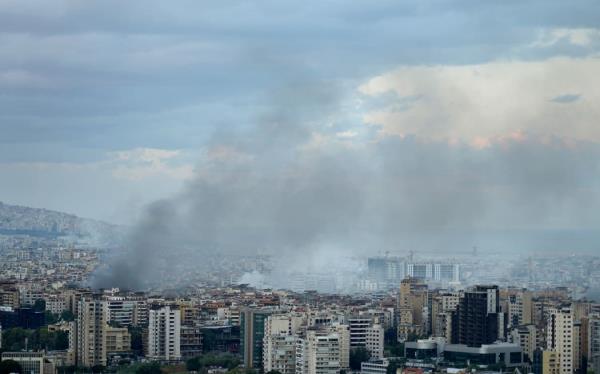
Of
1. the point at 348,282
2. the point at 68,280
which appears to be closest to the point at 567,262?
the point at 348,282

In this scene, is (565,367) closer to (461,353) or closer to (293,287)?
(461,353)

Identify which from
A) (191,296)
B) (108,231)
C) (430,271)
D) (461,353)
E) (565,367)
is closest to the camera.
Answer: (565,367)

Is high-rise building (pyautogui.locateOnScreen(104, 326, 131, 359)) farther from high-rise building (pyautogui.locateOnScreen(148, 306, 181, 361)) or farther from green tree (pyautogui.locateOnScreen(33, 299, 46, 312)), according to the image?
green tree (pyautogui.locateOnScreen(33, 299, 46, 312))

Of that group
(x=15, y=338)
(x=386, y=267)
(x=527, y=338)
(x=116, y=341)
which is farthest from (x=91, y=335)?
(x=386, y=267)

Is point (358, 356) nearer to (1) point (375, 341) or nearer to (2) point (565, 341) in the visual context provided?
(1) point (375, 341)

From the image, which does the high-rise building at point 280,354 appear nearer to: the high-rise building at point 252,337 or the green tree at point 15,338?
the high-rise building at point 252,337

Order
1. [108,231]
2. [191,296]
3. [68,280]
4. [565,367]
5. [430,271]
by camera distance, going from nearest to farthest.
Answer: [565,367], [191,296], [68,280], [430,271], [108,231]
